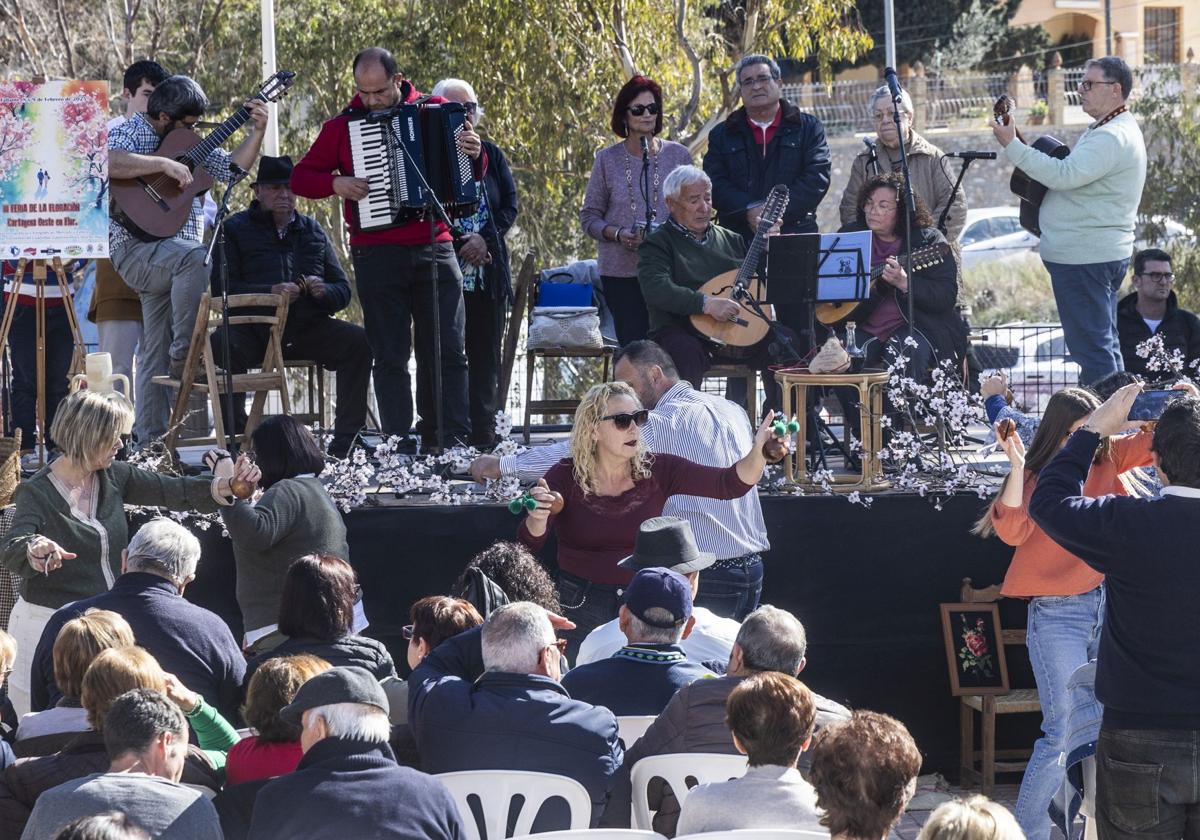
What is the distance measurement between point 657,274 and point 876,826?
4.48m

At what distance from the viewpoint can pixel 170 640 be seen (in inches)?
181

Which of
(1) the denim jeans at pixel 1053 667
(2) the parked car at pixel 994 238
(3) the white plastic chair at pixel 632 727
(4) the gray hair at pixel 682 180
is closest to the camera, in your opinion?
(3) the white plastic chair at pixel 632 727

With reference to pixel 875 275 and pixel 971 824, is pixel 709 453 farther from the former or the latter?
pixel 971 824

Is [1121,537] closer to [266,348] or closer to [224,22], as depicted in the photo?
[266,348]

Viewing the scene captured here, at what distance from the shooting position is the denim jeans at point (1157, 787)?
4090mm

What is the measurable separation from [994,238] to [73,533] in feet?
75.7

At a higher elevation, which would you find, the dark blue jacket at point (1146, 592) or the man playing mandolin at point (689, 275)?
the man playing mandolin at point (689, 275)

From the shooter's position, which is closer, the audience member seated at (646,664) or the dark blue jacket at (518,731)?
the dark blue jacket at (518,731)

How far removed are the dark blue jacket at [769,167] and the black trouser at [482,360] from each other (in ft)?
4.19

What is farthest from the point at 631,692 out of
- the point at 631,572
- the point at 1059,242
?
the point at 1059,242

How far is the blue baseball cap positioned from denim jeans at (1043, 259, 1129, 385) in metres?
3.53

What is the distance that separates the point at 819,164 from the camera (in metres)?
8.09

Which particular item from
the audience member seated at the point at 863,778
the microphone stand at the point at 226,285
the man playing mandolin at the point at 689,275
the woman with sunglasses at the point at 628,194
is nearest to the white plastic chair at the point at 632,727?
the audience member seated at the point at 863,778

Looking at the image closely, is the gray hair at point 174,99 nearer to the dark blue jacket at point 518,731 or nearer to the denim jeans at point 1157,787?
the dark blue jacket at point 518,731
